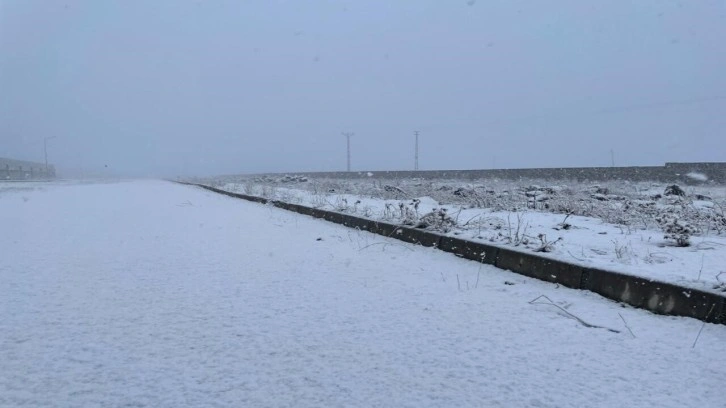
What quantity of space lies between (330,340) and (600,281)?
240cm

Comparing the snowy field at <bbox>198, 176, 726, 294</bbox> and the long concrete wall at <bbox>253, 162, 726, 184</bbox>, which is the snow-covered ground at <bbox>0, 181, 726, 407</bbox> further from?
the long concrete wall at <bbox>253, 162, 726, 184</bbox>

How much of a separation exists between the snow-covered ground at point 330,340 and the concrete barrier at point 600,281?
4.7 inches

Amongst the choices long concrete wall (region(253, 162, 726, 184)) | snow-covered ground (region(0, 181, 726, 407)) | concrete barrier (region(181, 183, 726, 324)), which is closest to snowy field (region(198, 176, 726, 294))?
concrete barrier (region(181, 183, 726, 324))

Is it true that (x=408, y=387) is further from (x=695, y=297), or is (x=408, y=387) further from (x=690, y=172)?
(x=690, y=172)

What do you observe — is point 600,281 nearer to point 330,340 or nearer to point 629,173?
point 330,340

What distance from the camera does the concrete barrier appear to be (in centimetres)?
348

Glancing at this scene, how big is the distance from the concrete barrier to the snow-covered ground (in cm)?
12

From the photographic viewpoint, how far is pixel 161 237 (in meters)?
8.20

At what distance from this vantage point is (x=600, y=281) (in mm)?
4246

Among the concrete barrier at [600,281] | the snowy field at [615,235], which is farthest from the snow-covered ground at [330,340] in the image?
the snowy field at [615,235]

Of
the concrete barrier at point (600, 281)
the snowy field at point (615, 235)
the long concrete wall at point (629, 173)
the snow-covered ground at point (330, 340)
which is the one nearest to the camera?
the snow-covered ground at point (330, 340)

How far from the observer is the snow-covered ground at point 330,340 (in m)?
2.44

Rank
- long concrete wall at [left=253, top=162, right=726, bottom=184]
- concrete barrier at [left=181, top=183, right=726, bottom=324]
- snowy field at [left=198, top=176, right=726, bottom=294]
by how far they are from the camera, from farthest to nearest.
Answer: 1. long concrete wall at [left=253, top=162, right=726, bottom=184]
2. snowy field at [left=198, top=176, right=726, bottom=294]
3. concrete barrier at [left=181, top=183, right=726, bottom=324]

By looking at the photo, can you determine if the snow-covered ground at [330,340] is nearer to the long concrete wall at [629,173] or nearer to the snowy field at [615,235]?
the snowy field at [615,235]
